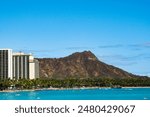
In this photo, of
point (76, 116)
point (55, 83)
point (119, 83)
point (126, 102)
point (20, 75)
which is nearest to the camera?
point (76, 116)

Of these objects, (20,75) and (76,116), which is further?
(20,75)

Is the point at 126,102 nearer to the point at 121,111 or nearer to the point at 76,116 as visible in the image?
the point at 121,111

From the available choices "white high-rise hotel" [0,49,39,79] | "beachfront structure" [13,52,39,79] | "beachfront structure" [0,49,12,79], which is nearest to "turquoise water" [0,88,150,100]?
"beachfront structure" [0,49,12,79]

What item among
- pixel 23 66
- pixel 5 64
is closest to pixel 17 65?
pixel 23 66

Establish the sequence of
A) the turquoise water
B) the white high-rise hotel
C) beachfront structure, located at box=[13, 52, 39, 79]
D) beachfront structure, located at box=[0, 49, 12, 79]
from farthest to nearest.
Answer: beachfront structure, located at box=[13, 52, 39, 79]
the white high-rise hotel
beachfront structure, located at box=[0, 49, 12, 79]
the turquoise water

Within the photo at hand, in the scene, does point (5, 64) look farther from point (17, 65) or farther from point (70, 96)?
point (70, 96)

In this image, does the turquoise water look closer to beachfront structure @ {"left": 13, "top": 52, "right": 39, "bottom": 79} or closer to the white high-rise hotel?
the white high-rise hotel

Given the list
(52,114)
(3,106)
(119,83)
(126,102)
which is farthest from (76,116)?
(119,83)

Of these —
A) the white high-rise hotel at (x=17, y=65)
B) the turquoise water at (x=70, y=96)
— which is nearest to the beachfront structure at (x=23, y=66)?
the white high-rise hotel at (x=17, y=65)
